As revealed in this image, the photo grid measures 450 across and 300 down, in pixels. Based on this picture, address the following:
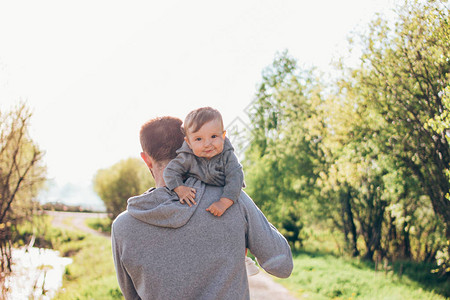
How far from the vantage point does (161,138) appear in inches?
87.2

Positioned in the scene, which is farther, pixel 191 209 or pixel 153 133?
pixel 153 133

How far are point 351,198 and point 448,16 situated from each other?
10.1 m

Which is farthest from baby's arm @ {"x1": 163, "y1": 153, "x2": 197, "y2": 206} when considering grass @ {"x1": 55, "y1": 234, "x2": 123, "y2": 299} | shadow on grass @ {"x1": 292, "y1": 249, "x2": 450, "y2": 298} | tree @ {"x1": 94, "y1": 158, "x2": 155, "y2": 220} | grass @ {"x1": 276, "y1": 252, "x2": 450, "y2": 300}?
tree @ {"x1": 94, "y1": 158, "x2": 155, "y2": 220}

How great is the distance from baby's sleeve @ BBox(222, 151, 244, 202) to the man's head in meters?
0.27

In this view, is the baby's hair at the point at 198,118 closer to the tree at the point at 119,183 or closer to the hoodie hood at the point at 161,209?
the hoodie hood at the point at 161,209

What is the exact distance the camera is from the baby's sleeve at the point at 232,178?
203 centimetres

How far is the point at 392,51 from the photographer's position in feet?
30.1

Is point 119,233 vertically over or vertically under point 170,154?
under

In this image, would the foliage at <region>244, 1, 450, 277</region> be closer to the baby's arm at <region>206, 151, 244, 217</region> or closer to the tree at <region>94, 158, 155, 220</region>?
the baby's arm at <region>206, 151, 244, 217</region>

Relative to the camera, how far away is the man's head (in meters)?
2.19

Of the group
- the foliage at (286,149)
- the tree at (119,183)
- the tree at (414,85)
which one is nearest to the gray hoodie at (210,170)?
the tree at (414,85)

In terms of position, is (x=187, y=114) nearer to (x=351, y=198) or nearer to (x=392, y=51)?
(x=392, y=51)

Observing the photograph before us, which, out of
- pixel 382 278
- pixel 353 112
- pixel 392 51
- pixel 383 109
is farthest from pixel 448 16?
pixel 382 278

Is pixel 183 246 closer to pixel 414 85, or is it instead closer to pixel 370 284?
pixel 414 85
